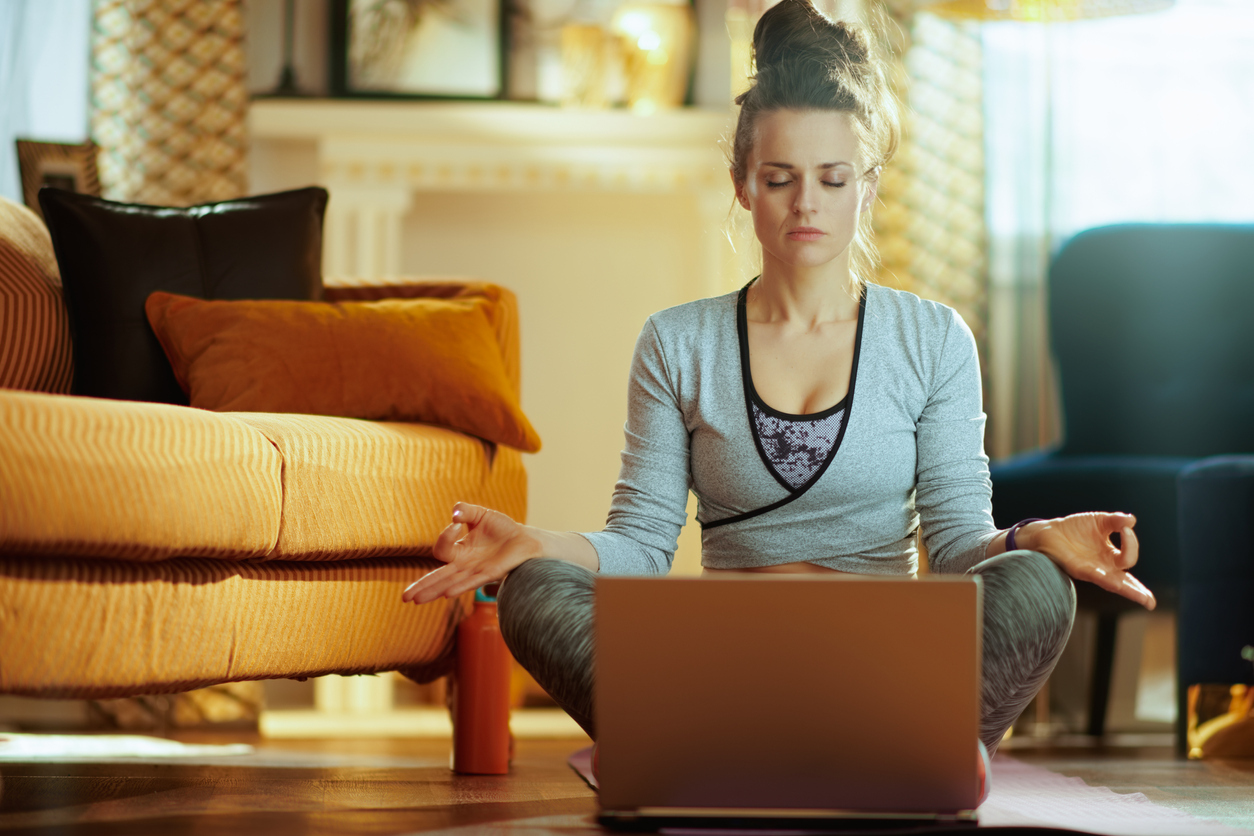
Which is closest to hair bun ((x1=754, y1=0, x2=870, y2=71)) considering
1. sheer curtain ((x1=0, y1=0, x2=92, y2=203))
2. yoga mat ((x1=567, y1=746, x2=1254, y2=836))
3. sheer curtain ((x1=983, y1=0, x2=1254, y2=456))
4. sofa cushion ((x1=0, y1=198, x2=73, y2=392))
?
yoga mat ((x1=567, y1=746, x2=1254, y2=836))

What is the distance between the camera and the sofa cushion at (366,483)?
4.45ft

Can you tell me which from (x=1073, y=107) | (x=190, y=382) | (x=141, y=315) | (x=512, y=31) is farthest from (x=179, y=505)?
(x=1073, y=107)

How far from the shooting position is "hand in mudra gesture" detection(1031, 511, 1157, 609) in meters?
1.06

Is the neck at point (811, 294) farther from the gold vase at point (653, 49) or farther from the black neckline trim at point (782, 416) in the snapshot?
the gold vase at point (653, 49)

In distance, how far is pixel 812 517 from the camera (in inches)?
50.8

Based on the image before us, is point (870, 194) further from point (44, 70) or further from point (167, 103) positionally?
point (44, 70)

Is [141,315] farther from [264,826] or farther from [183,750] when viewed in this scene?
[264,826]

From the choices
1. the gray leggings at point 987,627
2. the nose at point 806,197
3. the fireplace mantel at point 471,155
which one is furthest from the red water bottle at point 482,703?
the fireplace mantel at point 471,155

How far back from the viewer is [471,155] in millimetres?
2814

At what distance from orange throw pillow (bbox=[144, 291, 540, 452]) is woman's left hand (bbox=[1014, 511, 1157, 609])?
2.47 ft

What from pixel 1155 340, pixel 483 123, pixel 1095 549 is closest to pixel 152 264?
pixel 483 123

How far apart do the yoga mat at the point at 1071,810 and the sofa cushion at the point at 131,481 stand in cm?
52

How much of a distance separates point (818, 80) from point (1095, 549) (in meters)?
0.57

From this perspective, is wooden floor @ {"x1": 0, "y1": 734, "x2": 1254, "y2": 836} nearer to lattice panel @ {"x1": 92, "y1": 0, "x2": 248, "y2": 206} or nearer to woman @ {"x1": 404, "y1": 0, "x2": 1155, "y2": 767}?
woman @ {"x1": 404, "y1": 0, "x2": 1155, "y2": 767}
